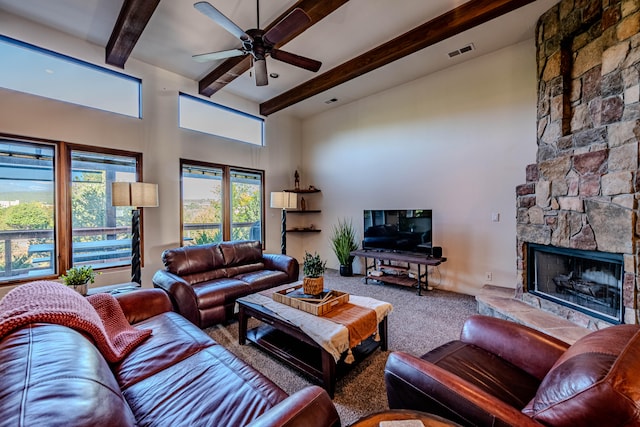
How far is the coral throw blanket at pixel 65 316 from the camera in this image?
1.04 m

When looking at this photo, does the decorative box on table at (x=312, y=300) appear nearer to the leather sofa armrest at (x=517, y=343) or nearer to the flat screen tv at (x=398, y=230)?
the leather sofa armrest at (x=517, y=343)

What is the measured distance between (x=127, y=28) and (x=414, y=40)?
3.30 meters

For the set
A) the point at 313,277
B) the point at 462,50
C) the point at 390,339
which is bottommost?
the point at 390,339

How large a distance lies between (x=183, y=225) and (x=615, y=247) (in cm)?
520

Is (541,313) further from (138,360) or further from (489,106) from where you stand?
(138,360)

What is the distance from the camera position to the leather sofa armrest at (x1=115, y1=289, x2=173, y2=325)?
83.8 inches

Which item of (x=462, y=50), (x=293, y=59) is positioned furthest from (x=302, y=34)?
(x=462, y=50)

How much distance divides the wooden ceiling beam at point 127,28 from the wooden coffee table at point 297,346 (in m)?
3.04

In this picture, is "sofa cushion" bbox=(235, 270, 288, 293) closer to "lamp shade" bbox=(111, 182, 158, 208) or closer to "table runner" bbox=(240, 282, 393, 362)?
"table runner" bbox=(240, 282, 393, 362)

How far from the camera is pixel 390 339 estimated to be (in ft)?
8.75

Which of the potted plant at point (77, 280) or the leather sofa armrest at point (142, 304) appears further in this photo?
the potted plant at point (77, 280)

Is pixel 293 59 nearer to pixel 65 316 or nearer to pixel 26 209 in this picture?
pixel 65 316

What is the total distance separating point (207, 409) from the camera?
3.80 ft

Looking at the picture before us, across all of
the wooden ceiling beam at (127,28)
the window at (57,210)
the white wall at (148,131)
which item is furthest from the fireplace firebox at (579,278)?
the window at (57,210)
